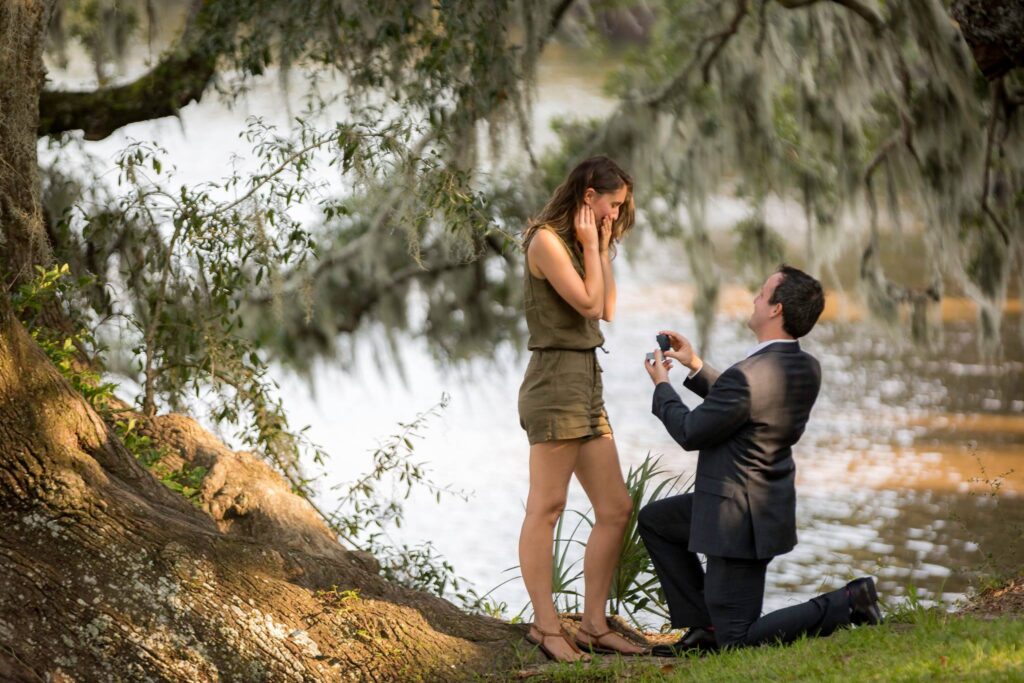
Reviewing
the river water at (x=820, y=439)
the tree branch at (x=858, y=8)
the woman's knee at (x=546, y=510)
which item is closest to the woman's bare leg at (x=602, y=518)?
the woman's knee at (x=546, y=510)

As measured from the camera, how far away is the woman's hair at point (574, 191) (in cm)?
402

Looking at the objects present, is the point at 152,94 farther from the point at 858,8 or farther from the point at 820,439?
the point at 820,439

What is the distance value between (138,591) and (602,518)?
4.82 feet

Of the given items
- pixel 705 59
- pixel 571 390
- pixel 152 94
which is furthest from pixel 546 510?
pixel 705 59

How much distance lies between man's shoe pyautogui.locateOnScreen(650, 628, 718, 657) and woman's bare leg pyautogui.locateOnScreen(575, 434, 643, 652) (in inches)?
2.8

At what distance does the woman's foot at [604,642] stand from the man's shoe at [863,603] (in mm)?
688

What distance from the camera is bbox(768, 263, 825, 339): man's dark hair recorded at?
3.89 metres

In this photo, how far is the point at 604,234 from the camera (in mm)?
4105

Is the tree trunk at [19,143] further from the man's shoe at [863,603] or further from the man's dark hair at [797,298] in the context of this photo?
the man's shoe at [863,603]

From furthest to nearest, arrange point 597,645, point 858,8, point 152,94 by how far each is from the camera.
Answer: point 858,8
point 152,94
point 597,645

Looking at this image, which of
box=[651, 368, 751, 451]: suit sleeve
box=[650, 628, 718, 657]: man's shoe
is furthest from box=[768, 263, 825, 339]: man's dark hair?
box=[650, 628, 718, 657]: man's shoe

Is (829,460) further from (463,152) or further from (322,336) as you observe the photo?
(463,152)

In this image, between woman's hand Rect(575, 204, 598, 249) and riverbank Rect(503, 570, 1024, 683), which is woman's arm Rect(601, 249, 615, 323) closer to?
woman's hand Rect(575, 204, 598, 249)

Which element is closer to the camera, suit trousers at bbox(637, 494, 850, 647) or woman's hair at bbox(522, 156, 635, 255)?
suit trousers at bbox(637, 494, 850, 647)
